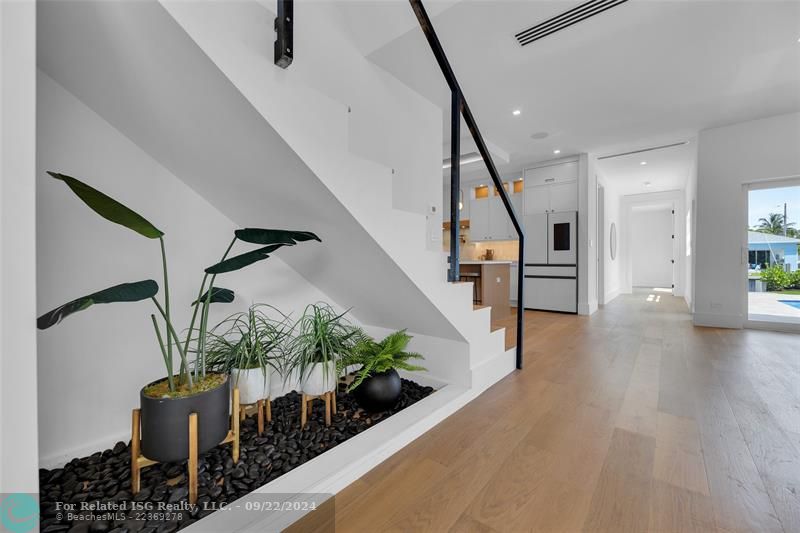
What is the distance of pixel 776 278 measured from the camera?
14.1 ft

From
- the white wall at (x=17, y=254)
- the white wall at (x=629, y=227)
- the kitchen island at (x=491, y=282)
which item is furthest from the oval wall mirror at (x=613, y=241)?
the white wall at (x=17, y=254)

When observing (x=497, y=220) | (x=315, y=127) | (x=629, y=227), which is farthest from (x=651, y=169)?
(x=315, y=127)

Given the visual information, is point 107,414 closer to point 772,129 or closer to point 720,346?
point 720,346

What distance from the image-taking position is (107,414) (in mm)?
1582

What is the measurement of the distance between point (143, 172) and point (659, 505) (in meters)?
2.70

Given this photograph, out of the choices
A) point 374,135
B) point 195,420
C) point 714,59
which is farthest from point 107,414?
point 714,59

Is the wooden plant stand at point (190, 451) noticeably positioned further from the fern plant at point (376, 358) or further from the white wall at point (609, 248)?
the white wall at point (609, 248)

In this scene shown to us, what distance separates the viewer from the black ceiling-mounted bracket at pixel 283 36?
1148 millimetres

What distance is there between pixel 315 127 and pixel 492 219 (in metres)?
5.73

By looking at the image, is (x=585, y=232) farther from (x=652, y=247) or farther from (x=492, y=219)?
(x=652, y=247)

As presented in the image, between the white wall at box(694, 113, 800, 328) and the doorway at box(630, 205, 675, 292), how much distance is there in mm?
6673

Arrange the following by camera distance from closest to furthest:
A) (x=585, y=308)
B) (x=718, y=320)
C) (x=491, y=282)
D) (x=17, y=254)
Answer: (x=17, y=254)
(x=718, y=320)
(x=491, y=282)
(x=585, y=308)

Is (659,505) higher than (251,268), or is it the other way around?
(251,268)

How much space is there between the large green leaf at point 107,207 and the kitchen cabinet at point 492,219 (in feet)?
19.6
